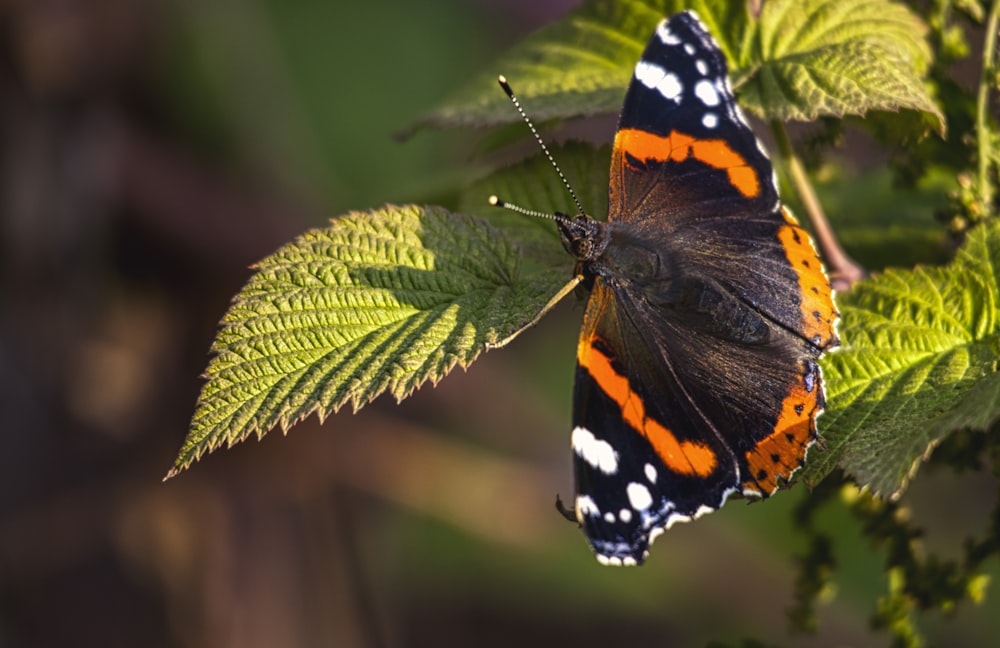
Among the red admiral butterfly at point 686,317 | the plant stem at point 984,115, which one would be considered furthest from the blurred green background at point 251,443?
the plant stem at point 984,115

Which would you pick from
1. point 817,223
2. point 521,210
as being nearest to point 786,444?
point 817,223

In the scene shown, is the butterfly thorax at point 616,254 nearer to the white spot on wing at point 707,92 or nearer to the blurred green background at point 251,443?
the white spot on wing at point 707,92

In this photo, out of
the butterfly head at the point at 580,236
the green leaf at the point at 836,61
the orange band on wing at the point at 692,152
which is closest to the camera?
the green leaf at the point at 836,61

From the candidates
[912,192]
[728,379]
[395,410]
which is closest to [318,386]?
[728,379]

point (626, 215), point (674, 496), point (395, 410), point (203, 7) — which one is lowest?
point (395, 410)

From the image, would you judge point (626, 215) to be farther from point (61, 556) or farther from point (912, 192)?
point (61, 556)

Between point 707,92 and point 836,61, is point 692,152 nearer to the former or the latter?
point 707,92

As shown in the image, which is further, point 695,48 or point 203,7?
point 203,7

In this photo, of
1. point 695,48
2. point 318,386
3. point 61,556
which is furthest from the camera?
point 61,556
